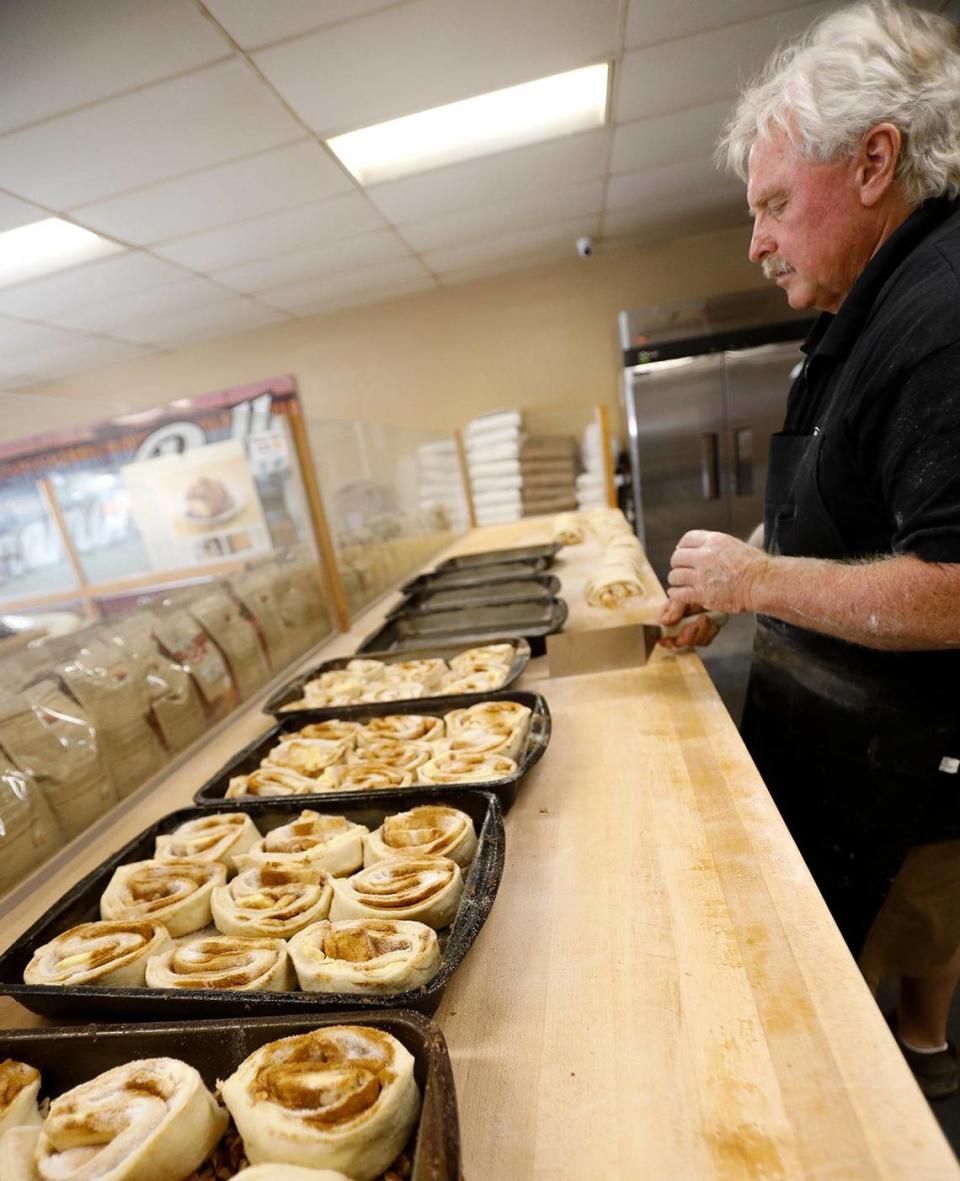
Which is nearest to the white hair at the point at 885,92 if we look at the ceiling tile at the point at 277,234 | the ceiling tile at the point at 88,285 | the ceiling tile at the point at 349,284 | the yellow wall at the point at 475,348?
the ceiling tile at the point at 277,234

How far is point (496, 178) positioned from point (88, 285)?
2.78 m

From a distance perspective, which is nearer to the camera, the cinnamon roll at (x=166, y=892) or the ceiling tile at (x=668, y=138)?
the cinnamon roll at (x=166, y=892)

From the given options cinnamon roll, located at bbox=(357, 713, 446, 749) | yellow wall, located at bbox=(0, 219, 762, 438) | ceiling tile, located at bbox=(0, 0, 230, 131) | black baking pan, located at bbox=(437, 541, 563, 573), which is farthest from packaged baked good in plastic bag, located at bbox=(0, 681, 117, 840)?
yellow wall, located at bbox=(0, 219, 762, 438)

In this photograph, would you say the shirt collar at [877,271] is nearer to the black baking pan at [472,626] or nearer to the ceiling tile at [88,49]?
the black baking pan at [472,626]

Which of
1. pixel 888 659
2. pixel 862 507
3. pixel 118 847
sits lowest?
pixel 118 847

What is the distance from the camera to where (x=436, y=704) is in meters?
1.42

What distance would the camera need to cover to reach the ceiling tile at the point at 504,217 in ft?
13.5

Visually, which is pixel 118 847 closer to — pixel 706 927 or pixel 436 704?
pixel 436 704

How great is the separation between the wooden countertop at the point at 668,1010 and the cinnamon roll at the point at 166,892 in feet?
0.49

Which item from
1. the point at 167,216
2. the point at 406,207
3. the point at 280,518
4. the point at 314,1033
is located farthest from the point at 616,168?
the point at 314,1033

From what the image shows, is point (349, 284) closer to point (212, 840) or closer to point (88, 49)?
point (88, 49)

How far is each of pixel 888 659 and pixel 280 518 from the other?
1.99 metres

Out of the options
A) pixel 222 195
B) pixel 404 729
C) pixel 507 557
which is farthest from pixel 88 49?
pixel 404 729

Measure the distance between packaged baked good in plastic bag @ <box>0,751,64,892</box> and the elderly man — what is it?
1.34 metres
